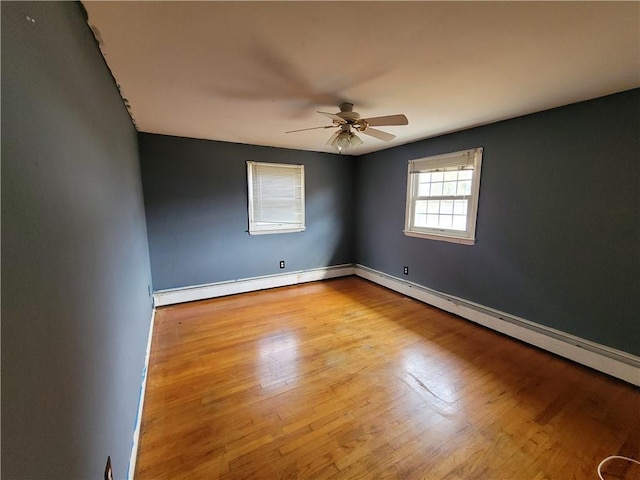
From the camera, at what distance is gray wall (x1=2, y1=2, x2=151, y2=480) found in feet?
1.72

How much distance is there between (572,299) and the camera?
227 cm

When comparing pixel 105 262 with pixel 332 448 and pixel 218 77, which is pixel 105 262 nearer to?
pixel 218 77

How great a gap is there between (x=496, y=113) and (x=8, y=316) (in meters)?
3.24

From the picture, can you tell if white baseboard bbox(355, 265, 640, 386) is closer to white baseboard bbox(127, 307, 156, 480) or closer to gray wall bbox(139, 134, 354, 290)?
gray wall bbox(139, 134, 354, 290)

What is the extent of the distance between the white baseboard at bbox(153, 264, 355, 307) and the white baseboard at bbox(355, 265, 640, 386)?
150cm

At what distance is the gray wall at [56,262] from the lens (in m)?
0.53

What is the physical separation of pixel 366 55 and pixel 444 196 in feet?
7.51

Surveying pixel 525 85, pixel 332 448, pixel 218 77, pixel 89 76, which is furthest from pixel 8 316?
pixel 525 85

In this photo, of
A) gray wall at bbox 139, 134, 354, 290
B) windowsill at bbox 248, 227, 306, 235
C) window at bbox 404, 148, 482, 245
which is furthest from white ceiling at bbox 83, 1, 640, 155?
windowsill at bbox 248, 227, 306, 235

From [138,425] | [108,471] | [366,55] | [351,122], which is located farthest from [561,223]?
[138,425]

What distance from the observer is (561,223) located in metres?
2.29

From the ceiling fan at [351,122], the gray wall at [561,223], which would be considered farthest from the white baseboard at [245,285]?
the ceiling fan at [351,122]

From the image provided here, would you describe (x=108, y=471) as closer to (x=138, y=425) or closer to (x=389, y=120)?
(x=138, y=425)

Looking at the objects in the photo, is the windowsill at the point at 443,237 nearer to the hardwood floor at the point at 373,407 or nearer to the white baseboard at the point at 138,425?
the hardwood floor at the point at 373,407
